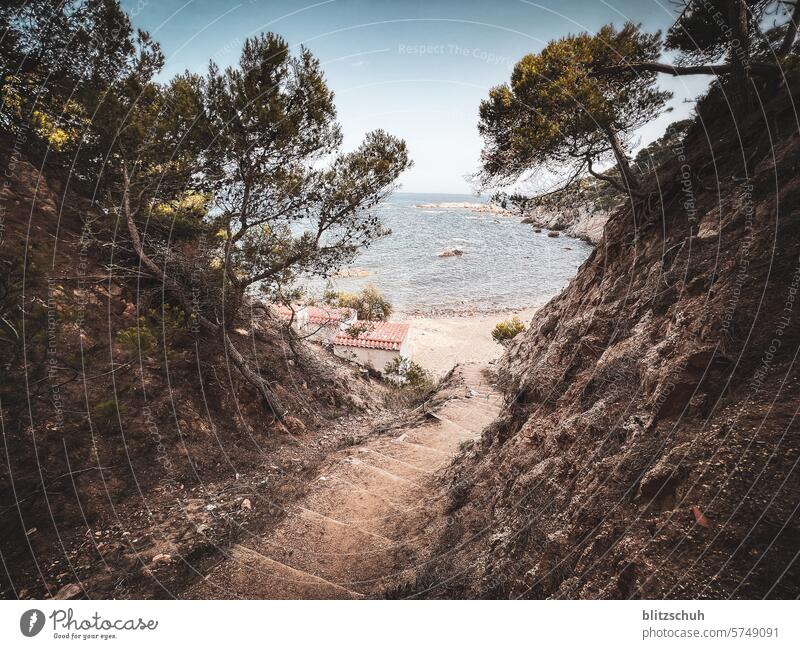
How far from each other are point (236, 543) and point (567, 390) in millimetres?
5821

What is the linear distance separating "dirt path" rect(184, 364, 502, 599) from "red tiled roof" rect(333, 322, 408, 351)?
1238 centimetres

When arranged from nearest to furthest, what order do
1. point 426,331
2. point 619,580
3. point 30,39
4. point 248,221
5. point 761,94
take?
point 619,580
point 761,94
point 30,39
point 248,221
point 426,331

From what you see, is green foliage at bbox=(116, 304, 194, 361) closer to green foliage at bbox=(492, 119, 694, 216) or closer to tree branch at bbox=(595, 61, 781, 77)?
green foliage at bbox=(492, 119, 694, 216)

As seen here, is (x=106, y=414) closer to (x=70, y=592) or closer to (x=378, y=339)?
(x=70, y=592)

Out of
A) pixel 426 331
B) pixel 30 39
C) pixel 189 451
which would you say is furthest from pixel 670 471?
pixel 426 331

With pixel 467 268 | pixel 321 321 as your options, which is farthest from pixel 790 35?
pixel 467 268

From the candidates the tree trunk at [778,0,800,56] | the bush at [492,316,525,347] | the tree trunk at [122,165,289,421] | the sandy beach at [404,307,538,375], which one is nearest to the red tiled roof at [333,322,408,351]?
the sandy beach at [404,307,538,375]

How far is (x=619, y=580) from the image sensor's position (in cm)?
237

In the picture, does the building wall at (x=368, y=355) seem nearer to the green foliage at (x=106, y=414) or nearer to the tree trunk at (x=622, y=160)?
the green foliage at (x=106, y=414)

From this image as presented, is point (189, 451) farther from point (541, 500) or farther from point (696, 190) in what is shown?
point (696, 190)

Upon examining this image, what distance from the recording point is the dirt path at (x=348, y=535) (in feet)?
13.4
